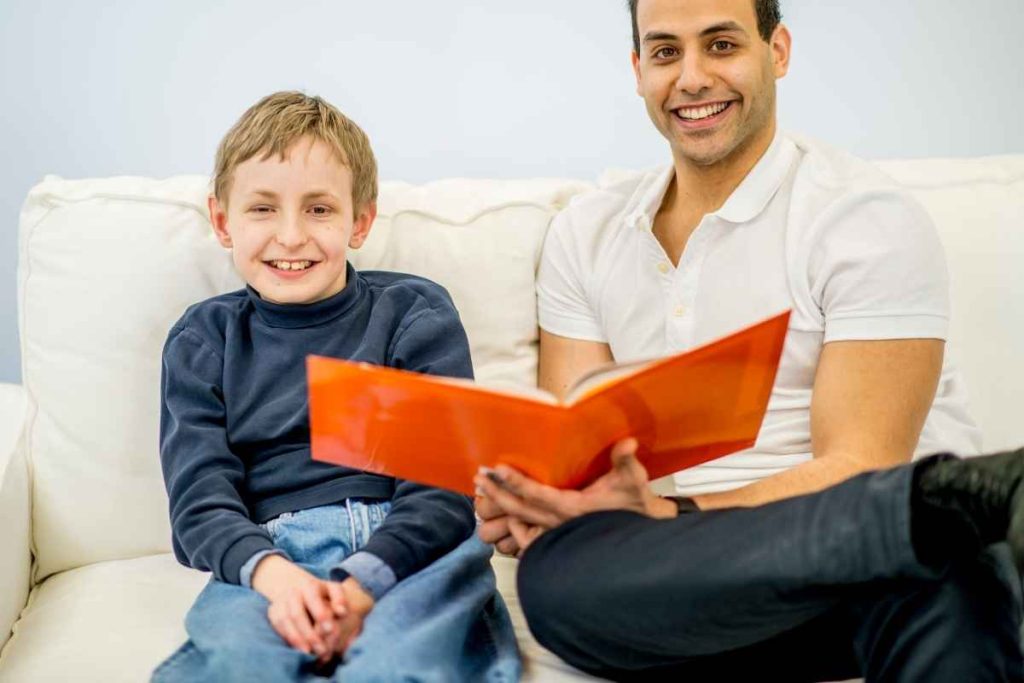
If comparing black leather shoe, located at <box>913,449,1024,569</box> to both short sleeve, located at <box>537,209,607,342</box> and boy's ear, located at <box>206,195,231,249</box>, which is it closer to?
short sleeve, located at <box>537,209,607,342</box>

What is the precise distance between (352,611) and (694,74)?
811mm

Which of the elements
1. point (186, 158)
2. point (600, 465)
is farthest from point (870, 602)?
point (186, 158)

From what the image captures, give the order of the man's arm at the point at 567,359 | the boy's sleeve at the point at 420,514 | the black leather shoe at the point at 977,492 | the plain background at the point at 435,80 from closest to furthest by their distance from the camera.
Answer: the black leather shoe at the point at 977,492
the boy's sleeve at the point at 420,514
the man's arm at the point at 567,359
the plain background at the point at 435,80

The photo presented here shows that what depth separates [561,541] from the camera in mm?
1171

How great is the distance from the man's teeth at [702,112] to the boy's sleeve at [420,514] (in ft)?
1.34

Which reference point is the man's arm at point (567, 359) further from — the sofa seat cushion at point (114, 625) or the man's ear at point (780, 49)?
the man's ear at point (780, 49)

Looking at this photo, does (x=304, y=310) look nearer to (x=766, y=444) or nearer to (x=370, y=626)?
(x=370, y=626)

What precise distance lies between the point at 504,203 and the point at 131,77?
0.72 m

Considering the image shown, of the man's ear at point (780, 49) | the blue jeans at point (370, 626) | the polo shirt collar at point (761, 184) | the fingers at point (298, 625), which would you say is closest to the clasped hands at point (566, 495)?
the blue jeans at point (370, 626)

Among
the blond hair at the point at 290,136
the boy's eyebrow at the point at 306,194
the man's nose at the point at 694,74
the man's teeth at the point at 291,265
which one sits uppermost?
the man's nose at the point at 694,74

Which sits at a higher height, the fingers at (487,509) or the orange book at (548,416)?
the orange book at (548,416)

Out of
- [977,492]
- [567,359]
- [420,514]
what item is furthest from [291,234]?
[977,492]

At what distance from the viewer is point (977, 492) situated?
3.27ft

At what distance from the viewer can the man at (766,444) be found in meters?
1.03
